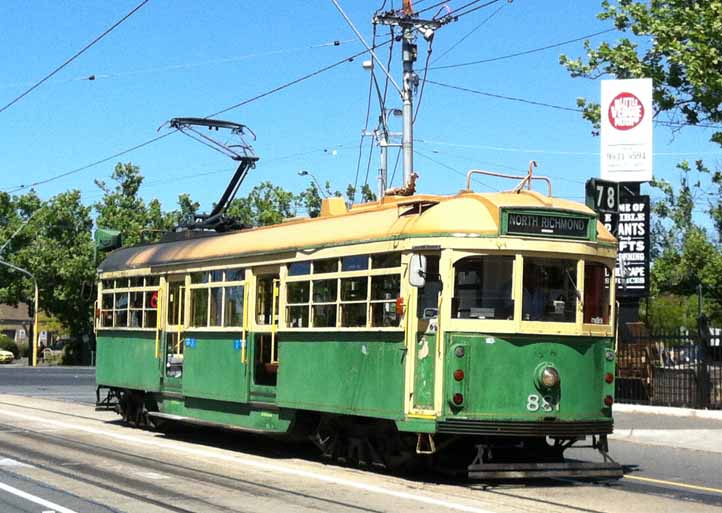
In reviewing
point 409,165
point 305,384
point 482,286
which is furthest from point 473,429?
point 409,165

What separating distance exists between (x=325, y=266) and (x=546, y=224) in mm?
2905

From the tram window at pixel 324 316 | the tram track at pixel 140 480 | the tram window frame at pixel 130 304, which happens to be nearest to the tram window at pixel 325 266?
the tram window at pixel 324 316

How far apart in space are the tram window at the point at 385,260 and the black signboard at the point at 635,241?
45.0 ft

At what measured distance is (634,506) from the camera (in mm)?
11461

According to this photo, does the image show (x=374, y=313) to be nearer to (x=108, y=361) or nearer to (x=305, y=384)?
(x=305, y=384)

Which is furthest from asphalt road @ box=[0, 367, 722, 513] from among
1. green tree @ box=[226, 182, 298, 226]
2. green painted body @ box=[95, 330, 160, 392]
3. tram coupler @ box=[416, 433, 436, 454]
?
green tree @ box=[226, 182, 298, 226]

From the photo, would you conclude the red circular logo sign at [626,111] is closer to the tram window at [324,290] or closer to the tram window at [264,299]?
the tram window at [264,299]

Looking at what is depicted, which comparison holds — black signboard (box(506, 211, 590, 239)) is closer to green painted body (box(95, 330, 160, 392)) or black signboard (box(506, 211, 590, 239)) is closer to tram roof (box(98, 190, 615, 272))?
tram roof (box(98, 190, 615, 272))

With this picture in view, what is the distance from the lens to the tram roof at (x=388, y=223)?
13.0 m

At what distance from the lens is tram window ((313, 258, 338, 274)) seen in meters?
14.5

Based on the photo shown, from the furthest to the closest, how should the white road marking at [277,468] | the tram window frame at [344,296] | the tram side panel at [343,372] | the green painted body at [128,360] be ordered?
the green painted body at [128,360], the tram window frame at [344,296], the tram side panel at [343,372], the white road marking at [277,468]

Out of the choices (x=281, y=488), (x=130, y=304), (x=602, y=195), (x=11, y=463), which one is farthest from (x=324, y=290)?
(x=602, y=195)

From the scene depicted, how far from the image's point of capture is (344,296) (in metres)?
14.2

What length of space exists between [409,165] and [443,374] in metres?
13.5
